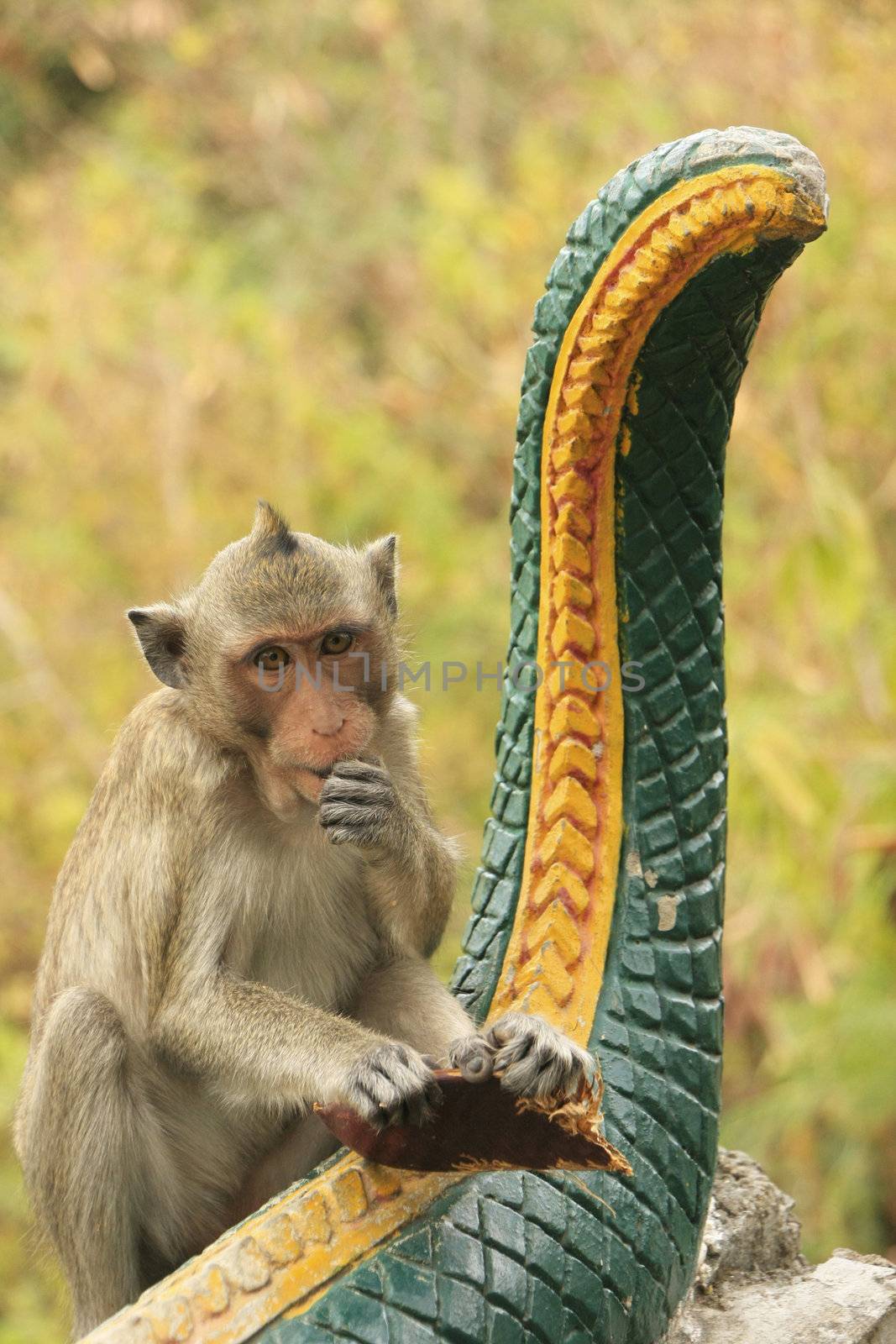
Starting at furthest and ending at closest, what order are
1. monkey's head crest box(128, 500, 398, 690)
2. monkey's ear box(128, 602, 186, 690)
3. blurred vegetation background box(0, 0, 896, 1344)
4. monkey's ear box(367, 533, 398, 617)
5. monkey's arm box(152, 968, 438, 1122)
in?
blurred vegetation background box(0, 0, 896, 1344)
monkey's ear box(367, 533, 398, 617)
monkey's ear box(128, 602, 186, 690)
monkey's head crest box(128, 500, 398, 690)
monkey's arm box(152, 968, 438, 1122)

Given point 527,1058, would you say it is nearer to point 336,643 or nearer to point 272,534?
point 336,643

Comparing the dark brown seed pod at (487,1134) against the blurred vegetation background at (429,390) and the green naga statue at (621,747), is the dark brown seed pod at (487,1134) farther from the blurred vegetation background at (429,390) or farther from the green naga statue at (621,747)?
the blurred vegetation background at (429,390)

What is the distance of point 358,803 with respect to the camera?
8.10ft

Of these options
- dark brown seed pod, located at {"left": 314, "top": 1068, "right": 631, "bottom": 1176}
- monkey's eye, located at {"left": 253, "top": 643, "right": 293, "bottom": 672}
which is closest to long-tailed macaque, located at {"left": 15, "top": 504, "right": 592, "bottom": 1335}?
monkey's eye, located at {"left": 253, "top": 643, "right": 293, "bottom": 672}

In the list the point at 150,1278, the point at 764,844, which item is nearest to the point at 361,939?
the point at 150,1278

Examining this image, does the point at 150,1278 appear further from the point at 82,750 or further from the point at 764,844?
the point at 82,750

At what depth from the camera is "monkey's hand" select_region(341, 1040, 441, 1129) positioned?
1.95 metres

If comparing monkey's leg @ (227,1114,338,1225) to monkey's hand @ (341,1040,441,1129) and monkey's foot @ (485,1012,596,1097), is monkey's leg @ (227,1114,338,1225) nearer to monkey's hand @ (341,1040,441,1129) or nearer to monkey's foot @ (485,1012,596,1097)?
monkey's hand @ (341,1040,441,1129)

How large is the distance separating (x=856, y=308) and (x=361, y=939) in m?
3.52

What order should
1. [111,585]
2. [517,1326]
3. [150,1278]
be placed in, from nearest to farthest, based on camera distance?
[517,1326], [150,1278], [111,585]

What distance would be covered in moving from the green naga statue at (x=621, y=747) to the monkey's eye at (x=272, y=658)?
37 centimetres

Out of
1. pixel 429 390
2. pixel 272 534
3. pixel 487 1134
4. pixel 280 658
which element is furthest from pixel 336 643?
pixel 429 390

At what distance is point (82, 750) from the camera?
6.70 meters

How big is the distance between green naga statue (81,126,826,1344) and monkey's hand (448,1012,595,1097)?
0.19 meters
